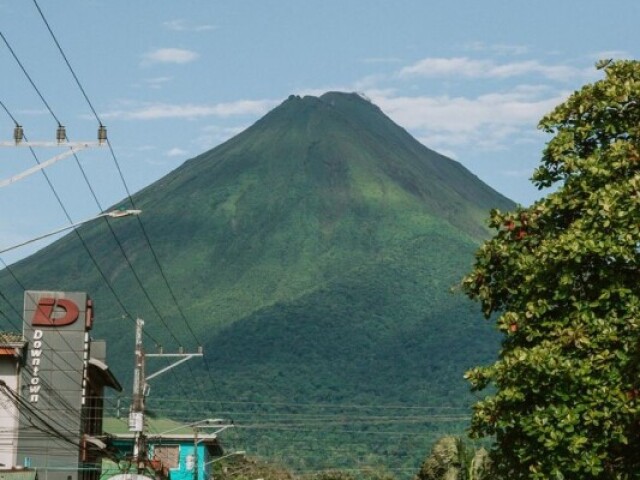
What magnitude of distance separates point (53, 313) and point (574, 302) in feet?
171

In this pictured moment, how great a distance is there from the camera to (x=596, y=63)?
30156mm

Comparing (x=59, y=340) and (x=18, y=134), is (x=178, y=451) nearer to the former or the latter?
(x=59, y=340)

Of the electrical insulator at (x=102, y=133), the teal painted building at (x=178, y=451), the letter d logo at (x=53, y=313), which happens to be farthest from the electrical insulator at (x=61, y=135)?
the teal painted building at (x=178, y=451)

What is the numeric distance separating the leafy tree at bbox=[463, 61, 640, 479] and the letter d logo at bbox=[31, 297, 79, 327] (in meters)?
48.4

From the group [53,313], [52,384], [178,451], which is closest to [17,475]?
[52,384]

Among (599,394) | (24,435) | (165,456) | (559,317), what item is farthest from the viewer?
(165,456)

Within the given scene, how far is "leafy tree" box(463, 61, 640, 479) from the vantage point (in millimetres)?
25516

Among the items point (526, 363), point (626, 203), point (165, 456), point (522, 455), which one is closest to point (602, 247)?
point (626, 203)

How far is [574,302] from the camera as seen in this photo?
2683 cm

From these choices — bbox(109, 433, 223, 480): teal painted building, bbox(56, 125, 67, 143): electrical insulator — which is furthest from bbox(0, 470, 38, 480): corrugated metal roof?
bbox(109, 433, 223, 480): teal painted building

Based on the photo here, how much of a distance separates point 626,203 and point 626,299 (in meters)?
1.80

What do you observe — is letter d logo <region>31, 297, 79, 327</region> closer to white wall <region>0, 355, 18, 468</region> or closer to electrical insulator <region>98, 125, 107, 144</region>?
white wall <region>0, 355, 18, 468</region>

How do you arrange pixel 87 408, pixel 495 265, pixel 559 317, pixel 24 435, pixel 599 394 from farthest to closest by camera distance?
pixel 87 408 < pixel 24 435 < pixel 495 265 < pixel 559 317 < pixel 599 394

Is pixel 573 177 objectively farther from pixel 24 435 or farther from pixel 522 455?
pixel 24 435
